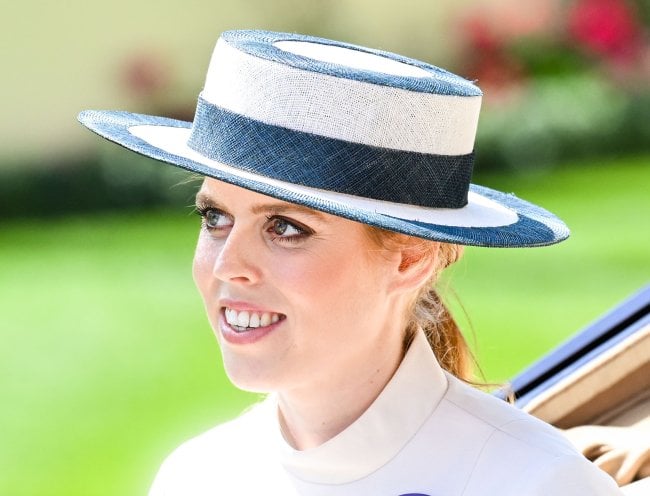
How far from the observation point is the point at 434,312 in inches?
78.4

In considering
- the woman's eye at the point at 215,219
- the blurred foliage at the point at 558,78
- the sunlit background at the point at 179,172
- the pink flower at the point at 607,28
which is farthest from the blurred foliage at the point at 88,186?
the woman's eye at the point at 215,219

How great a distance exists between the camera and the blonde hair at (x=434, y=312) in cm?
175

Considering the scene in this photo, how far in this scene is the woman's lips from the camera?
1.69m

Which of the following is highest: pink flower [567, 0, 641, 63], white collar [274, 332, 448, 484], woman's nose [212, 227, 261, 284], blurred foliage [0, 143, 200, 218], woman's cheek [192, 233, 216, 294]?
woman's nose [212, 227, 261, 284]

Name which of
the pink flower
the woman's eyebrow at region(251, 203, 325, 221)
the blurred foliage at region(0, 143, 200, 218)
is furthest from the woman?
the pink flower

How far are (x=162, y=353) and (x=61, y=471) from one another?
232 cm

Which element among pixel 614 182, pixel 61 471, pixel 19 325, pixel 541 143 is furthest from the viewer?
pixel 541 143

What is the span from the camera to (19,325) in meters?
9.87

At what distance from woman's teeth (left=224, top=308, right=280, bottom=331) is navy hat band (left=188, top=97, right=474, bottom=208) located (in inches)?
6.7

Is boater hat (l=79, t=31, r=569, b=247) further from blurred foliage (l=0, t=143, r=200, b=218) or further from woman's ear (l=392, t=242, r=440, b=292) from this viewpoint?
blurred foliage (l=0, t=143, r=200, b=218)

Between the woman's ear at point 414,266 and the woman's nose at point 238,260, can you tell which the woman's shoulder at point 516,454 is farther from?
the woman's nose at point 238,260

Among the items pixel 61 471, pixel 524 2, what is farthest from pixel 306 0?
pixel 61 471

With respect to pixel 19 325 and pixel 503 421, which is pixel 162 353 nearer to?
pixel 19 325

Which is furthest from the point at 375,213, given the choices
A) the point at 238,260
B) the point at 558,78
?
the point at 558,78
